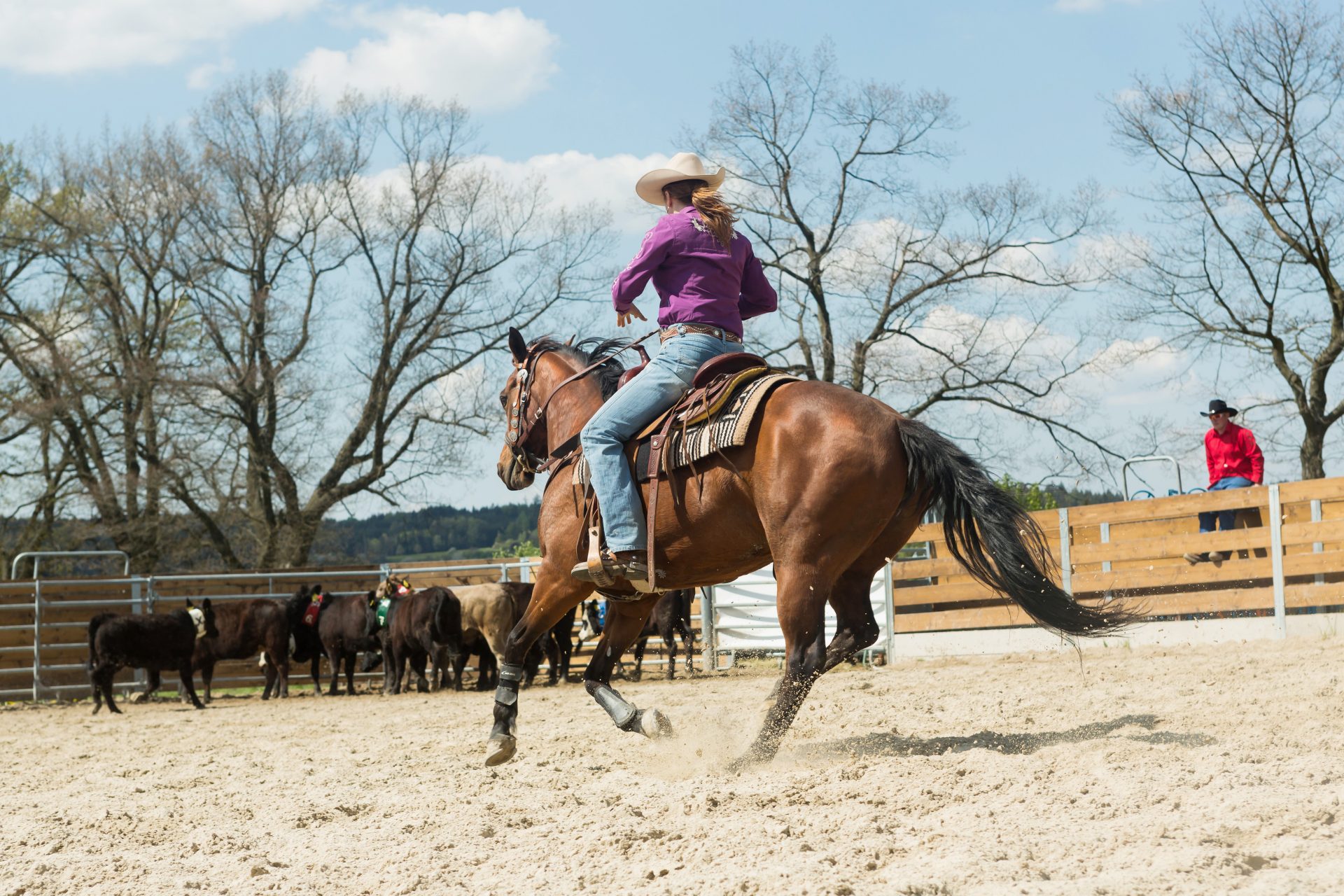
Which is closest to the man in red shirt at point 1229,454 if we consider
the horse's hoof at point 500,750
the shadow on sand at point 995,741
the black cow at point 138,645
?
the shadow on sand at point 995,741

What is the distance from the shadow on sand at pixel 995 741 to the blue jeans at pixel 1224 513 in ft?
24.9

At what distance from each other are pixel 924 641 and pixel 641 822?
11.2 meters

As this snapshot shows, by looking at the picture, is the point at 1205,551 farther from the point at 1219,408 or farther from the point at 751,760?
the point at 751,760

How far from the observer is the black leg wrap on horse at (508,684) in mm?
5672

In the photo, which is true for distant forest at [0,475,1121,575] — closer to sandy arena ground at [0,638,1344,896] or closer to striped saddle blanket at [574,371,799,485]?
sandy arena ground at [0,638,1344,896]

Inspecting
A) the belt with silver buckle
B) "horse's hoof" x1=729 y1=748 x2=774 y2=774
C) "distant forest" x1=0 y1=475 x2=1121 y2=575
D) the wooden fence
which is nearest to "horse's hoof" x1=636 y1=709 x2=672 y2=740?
"horse's hoof" x1=729 y1=748 x2=774 y2=774

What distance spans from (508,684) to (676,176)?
8.34ft

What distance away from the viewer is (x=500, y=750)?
547 centimetres

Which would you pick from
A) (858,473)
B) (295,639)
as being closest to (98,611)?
(295,639)

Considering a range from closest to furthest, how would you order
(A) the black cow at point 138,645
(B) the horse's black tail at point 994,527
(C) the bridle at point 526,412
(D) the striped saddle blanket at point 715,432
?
(B) the horse's black tail at point 994,527 → (D) the striped saddle blanket at point 715,432 → (C) the bridle at point 526,412 → (A) the black cow at point 138,645

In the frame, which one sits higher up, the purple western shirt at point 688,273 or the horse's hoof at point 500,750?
the purple western shirt at point 688,273

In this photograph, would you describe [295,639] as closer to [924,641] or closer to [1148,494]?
[924,641]

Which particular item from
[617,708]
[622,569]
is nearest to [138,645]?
[617,708]

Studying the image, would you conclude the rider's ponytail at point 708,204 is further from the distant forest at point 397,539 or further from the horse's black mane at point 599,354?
the distant forest at point 397,539
